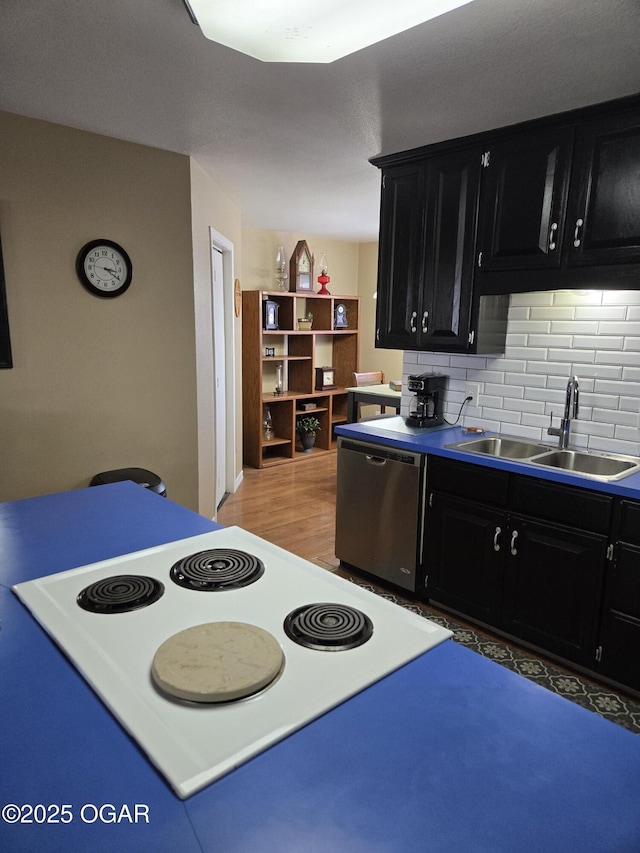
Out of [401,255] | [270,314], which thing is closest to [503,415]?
[401,255]

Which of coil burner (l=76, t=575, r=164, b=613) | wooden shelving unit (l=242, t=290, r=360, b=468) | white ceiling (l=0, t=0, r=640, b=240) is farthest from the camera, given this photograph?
wooden shelving unit (l=242, t=290, r=360, b=468)

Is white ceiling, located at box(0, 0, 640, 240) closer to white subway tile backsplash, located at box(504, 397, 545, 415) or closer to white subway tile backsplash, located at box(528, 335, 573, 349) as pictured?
white subway tile backsplash, located at box(528, 335, 573, 349)

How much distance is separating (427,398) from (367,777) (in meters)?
2.69

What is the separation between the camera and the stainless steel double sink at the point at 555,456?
8.16 feet

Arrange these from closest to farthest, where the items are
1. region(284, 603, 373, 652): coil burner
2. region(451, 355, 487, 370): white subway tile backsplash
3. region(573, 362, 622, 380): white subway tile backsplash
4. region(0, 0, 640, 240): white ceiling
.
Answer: region(284, 603, 373, 652): coil burner → region(0, 0, 640, 240): white ceiling → region(573, 362, 622, 380): white subway tile backsplash → region(451, 355, 487, 370): white subway tile backsplash

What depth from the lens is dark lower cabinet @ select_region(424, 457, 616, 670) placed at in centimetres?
223

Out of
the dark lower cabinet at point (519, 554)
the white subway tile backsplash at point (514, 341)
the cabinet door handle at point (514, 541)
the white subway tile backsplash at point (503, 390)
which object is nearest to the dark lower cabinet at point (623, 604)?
the dark lower cabinet at point (519, 554)

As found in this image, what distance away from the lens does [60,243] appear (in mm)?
2854

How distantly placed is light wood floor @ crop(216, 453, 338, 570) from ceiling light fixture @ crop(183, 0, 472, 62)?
2735 mm

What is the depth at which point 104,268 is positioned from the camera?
3.01 meters

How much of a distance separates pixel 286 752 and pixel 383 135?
2.79m

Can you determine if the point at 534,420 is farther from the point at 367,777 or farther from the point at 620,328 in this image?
the point at 367,777

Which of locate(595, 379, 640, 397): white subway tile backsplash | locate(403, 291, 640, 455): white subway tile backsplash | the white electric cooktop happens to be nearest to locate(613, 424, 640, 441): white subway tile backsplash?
locate(403, 291, 640, 455): white subway tile backsplash

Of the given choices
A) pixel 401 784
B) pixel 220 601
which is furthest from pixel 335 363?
pixel 401 784
